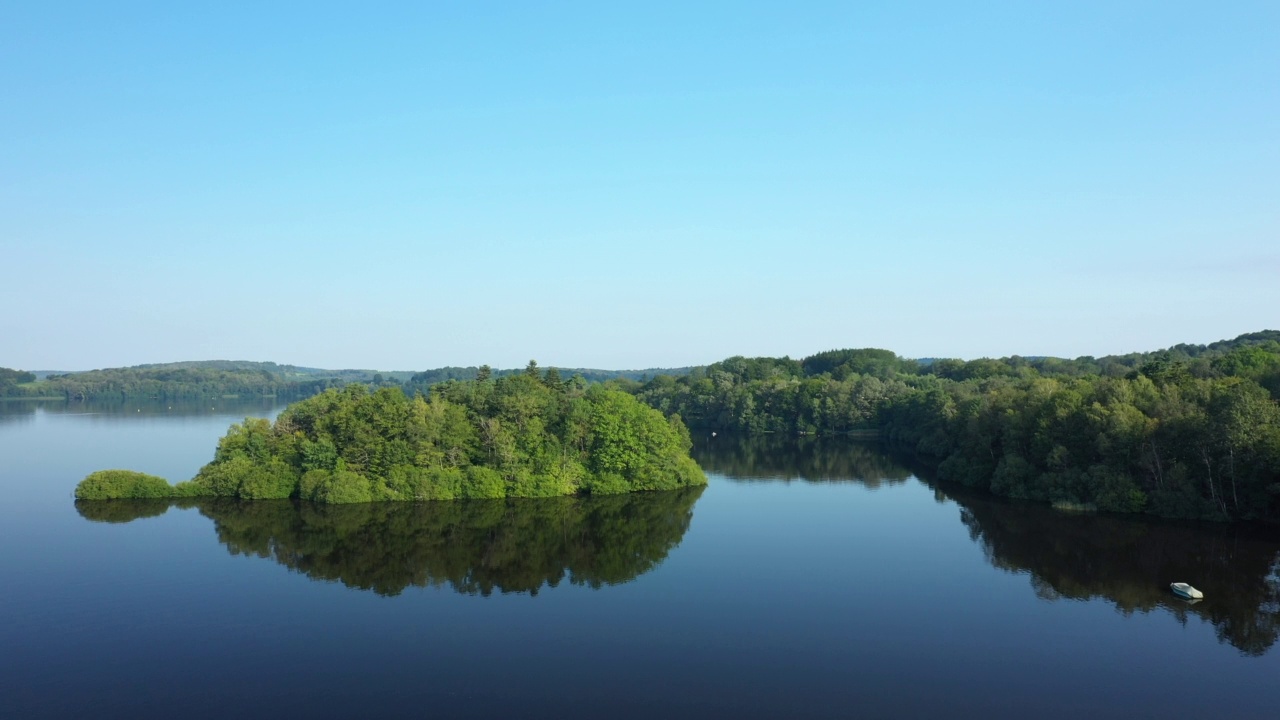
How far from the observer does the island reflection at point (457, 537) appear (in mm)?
35844

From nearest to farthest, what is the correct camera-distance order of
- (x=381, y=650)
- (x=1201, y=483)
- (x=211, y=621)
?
(x=381, y=650) → (x=211, y=621) → (x=1201, y=483)

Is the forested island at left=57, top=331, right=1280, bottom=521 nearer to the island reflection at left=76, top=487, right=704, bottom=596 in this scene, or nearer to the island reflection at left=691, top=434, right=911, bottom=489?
the island reflection at left=76, top=487, right=704, bottom=596

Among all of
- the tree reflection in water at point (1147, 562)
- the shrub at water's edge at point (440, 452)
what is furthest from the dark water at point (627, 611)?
the shrub at water's edge at point (440, 452)

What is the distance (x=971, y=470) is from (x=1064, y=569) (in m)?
23.5

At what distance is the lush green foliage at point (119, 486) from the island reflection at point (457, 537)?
1.08 meters

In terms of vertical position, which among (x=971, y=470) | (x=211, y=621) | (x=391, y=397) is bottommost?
(x=211, y=621)

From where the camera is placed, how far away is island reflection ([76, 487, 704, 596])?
1411 inches

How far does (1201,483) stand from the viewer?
44.0 meters

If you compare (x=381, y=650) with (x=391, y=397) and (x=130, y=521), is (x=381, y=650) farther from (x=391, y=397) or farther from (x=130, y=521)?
(x=391, y=397)

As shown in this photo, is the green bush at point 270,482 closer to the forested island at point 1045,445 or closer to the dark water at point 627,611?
the forested island at point 1045,445

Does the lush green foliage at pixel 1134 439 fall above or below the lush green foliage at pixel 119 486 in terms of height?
above

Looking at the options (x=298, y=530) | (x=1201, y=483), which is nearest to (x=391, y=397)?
(x=298, y=530)

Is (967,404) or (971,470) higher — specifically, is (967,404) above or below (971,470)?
above

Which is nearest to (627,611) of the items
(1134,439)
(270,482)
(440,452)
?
(440,452)
